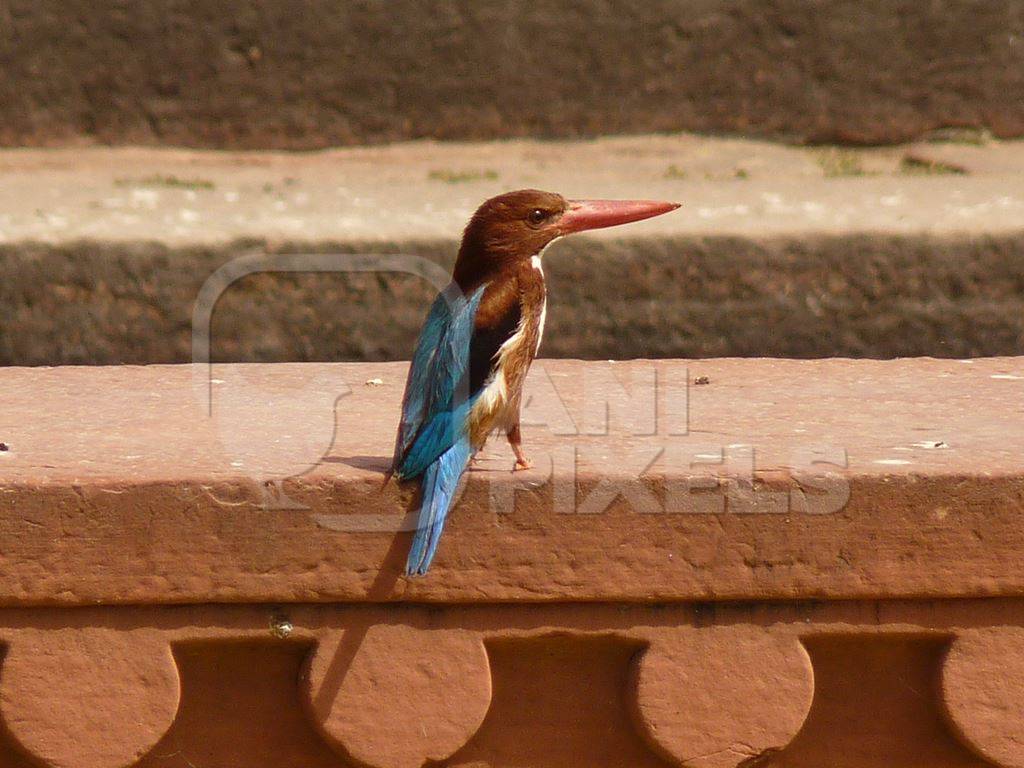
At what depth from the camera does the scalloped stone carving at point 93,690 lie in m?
2.47

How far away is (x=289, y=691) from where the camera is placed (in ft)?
8.38

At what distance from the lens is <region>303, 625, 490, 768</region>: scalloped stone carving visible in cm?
248

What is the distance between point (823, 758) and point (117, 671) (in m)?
1.22

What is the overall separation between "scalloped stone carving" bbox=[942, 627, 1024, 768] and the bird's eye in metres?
1.14

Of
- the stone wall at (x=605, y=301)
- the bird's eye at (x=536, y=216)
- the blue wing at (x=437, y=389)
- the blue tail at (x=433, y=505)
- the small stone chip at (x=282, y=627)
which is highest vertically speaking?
the bird's eye at (x=536, y=216)

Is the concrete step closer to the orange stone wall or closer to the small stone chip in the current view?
the orange stone wall

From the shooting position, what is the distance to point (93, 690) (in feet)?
8.18

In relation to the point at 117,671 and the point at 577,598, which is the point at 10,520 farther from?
the point at 577,598

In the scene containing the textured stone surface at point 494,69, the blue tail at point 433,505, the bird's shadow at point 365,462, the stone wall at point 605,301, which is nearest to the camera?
the blue tail at point 433,505

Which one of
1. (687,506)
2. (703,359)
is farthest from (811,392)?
(687,506)

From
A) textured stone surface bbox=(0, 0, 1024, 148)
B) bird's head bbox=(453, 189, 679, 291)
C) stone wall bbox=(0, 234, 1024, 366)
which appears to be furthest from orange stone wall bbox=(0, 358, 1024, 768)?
textured stone surface bbox=(0, 0, 1024, 148)

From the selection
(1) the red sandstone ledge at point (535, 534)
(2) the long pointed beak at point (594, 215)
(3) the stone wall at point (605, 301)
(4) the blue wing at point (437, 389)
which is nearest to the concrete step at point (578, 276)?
(3) the stone wall at point (605, 301)

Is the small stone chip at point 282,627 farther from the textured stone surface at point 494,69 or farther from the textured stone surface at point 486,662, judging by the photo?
the textured stone surface at point 494,69

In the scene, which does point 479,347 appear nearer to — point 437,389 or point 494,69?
point 437,389
